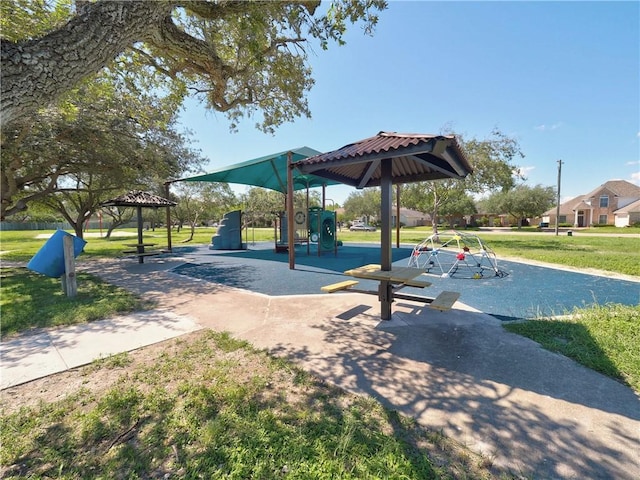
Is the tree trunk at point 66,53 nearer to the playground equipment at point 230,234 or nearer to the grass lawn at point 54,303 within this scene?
the grass lawn at point 54,303

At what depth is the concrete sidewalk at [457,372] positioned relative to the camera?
1.91 metres

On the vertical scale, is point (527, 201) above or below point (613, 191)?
below

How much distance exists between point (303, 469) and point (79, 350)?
11.0 ft

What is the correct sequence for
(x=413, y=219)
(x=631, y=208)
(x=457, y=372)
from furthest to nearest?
1. (x=413, y=219)
2. (x=631, y=208)
3. (x=457, y=372)

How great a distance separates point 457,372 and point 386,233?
208 cm

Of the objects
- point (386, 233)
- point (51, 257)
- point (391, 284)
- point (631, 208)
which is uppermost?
point (631, 208)

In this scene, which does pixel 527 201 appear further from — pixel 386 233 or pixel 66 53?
pixel 66 53

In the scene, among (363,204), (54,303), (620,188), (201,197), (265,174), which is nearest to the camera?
(54,303)

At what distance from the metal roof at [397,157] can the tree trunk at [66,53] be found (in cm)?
250

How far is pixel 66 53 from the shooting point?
2.16 meters

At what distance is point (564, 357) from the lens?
124 inches

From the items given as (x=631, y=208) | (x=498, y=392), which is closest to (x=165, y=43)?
(x=498, y=392)

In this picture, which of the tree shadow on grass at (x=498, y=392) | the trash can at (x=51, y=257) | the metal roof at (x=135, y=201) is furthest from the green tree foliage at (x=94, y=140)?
the tree shadow on grass at (x=498, y=392)

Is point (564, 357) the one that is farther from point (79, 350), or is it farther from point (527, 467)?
point (79, 350)
